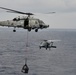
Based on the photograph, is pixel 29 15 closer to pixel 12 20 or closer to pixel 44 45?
pixel 12 20

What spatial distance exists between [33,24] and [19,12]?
15.4ft

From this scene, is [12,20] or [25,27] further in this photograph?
[12,20]

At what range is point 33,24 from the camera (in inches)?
1854

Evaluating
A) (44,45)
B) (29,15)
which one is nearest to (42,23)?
(29,15)

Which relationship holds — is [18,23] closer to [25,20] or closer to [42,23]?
[25,20]

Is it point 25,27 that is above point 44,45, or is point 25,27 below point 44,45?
above

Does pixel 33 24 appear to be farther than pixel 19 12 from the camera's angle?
Yes

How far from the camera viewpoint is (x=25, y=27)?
45.0 meters

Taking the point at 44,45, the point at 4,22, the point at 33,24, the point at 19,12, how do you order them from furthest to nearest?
the point at 44,45 → the point at 4,22 → the point at 33,24 → the point at 19,12

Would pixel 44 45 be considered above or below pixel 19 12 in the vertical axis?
below

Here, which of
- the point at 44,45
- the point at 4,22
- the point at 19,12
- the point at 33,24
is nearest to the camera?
the point at 19,12

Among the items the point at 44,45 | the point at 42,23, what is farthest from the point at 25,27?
the point at 44,45

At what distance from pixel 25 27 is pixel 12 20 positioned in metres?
6.03

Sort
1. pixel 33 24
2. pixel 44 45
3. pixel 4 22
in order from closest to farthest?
pixel 33 24 → pixel 4 22 → pixel 44 45
